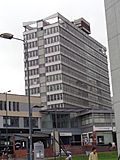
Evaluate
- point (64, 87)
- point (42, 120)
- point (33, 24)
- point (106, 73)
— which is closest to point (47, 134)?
point (42, 120)

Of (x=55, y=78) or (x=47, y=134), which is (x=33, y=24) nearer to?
(x=55, y=78)

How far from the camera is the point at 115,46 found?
2208cm

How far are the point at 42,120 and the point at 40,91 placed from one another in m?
24.5

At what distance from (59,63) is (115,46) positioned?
9745 centimetres

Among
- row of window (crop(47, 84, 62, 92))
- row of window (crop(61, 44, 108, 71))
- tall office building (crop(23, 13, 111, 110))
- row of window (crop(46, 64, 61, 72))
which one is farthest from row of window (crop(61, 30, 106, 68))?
row of window (crop(47, 84, 62, 92))

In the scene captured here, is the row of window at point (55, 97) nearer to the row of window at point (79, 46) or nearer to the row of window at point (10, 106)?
the row of window at point (79, 46)

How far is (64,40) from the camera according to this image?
12369cm

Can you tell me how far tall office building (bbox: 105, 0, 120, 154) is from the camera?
21.8 m

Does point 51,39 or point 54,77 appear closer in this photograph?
point 54,77

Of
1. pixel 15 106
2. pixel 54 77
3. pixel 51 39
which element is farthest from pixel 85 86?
pixel 15 106

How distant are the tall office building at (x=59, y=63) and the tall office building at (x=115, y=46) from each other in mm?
94139

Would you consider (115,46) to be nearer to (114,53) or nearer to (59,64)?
(114,53)

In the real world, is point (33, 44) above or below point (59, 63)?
above

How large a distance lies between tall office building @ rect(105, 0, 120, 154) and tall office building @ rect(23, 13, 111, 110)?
309 feet
